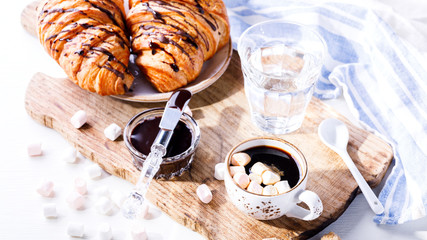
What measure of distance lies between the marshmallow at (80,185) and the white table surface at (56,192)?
1.2 inches

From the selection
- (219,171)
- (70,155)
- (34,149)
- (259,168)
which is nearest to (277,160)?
(259,168)

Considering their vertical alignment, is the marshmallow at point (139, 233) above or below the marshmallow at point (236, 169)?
below

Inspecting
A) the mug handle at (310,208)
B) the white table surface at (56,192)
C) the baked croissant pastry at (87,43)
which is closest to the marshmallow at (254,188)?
the mug handle at (310,208)

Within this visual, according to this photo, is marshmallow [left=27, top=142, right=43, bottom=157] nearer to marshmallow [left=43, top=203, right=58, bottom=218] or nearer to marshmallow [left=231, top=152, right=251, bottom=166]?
marshmallow [left=43, top=203, right=58, bottom=218]

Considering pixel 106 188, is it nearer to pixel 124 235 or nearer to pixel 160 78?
pixel 124 235

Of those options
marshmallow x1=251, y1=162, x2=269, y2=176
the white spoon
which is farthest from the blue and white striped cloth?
marshmallow x1=251, y1=162, x2=269, y2=176

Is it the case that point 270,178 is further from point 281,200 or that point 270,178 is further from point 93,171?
point 93,171

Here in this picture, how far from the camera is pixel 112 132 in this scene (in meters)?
1.90

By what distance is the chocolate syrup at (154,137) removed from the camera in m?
1.77

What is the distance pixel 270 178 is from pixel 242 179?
82 millimetres

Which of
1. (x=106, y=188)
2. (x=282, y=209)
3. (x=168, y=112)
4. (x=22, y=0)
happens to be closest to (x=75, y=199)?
(x=106, y=188)

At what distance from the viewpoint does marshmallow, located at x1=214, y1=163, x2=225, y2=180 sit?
1759 mm

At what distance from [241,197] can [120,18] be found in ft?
3.00

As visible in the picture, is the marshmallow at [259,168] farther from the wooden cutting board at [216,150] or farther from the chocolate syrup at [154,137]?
the chocolate syrup at [154,137]
